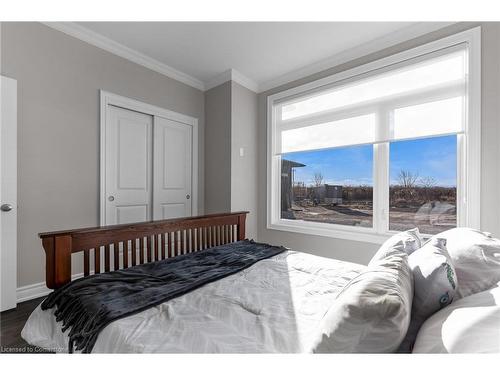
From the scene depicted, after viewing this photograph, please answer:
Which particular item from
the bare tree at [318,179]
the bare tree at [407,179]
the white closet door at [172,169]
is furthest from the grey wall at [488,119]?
the white closet door at [172,169]

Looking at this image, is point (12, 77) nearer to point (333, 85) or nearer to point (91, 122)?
point (91, 122)

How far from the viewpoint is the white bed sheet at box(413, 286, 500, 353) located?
53 centimetres

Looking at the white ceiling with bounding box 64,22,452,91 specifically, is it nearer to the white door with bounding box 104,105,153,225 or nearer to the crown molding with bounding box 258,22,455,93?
the crown molding with bounding box 258,22,455,93

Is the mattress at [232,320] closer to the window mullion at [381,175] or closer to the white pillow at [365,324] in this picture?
the white pillow at [365,324]

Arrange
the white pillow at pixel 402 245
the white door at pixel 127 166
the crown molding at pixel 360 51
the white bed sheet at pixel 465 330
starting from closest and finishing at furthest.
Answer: the white bed sheet at pixel 465 330
the white pillow at pixel 402 245
the crown molding at pixel 360 51
the white door at pixel 127 166

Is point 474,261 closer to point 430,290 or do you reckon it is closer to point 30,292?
point 430,290

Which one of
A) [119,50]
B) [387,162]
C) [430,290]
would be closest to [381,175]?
[387,162]

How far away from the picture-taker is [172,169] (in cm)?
346

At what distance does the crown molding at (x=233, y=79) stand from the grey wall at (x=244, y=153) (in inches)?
2.4

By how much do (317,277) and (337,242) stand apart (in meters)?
1.68

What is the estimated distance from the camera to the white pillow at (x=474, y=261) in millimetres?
890

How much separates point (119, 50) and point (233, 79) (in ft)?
4.62
